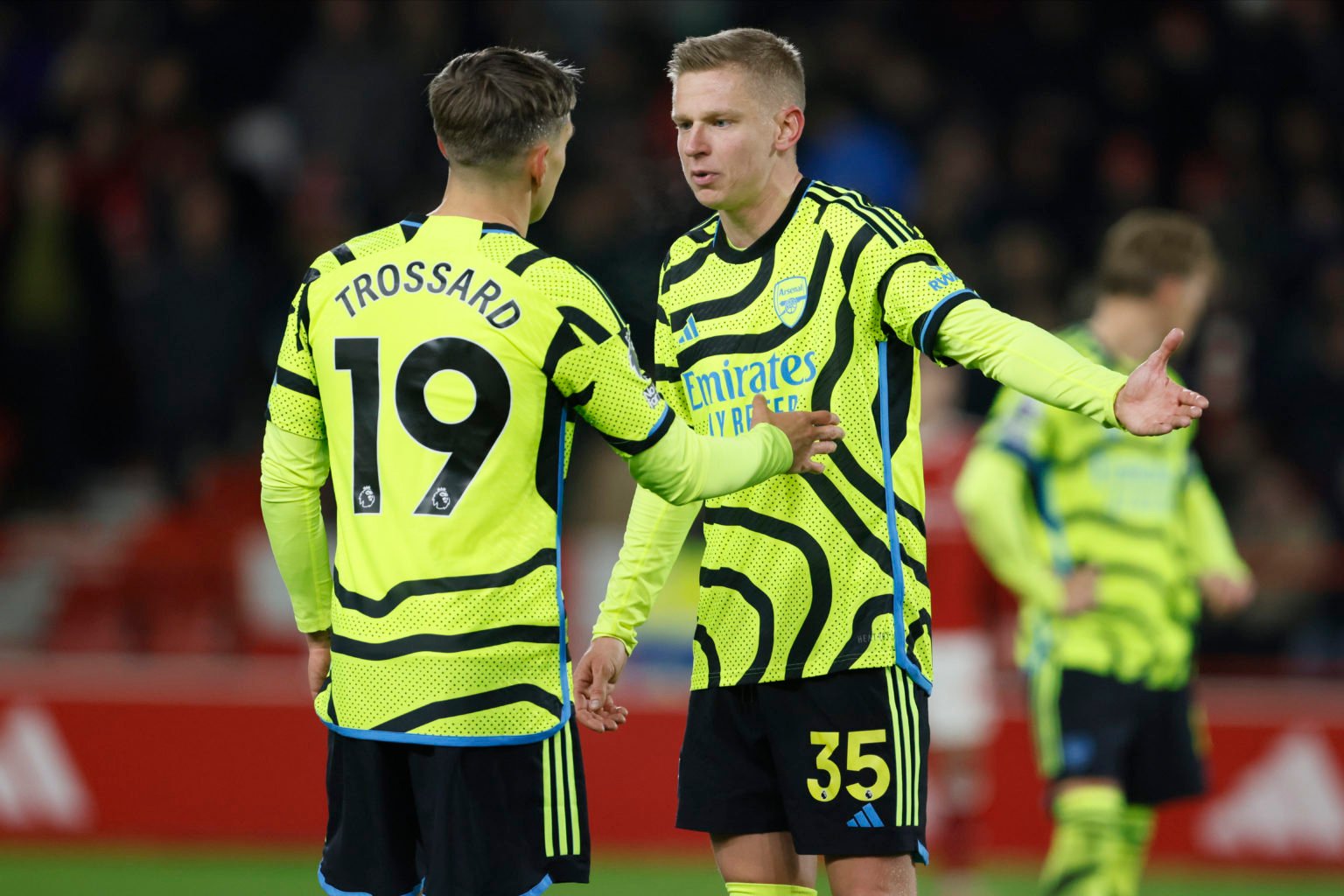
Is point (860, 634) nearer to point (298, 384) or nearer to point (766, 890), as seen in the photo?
point (766, 890)

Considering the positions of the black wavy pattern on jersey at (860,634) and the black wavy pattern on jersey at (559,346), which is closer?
the black wavy pattern on jersey at (559,346)

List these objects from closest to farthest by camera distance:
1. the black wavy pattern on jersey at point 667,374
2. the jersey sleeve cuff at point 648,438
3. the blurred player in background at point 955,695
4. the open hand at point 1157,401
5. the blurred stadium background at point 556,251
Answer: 1. the open hand at point 1157,401
2. the jersey sleeve cuff at point 648,438
3. the black wavy pattern on jersey at point 667,374
4. the blurred player in background at point 955,695
5. the blurred stadium background at point 556,251

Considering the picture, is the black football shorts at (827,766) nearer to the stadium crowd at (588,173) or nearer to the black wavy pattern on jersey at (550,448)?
the black wavy pattern on jersey at (550,448)

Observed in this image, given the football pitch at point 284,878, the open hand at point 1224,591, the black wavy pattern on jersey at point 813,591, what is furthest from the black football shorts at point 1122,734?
the black wavy pattern on jersey at point 813,591

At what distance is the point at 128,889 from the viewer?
7.02m

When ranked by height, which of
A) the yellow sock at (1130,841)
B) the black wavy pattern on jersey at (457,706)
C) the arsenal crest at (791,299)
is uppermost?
the arsenal crest at (791,299)

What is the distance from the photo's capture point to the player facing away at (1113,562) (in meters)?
5.29

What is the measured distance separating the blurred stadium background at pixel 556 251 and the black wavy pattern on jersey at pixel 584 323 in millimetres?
4032

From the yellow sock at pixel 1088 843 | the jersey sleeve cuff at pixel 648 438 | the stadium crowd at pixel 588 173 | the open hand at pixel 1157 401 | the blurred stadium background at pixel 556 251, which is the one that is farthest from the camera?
the stadium crowd at pixel 588 173

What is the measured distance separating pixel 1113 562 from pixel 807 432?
6.79 ft

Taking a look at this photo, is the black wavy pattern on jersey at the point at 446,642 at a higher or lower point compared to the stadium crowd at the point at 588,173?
lower

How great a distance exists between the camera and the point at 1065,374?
11.1ft

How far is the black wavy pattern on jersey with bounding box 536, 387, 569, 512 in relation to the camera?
3.40 meters

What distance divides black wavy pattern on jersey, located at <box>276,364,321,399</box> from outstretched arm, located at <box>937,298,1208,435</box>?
4.00 feet
